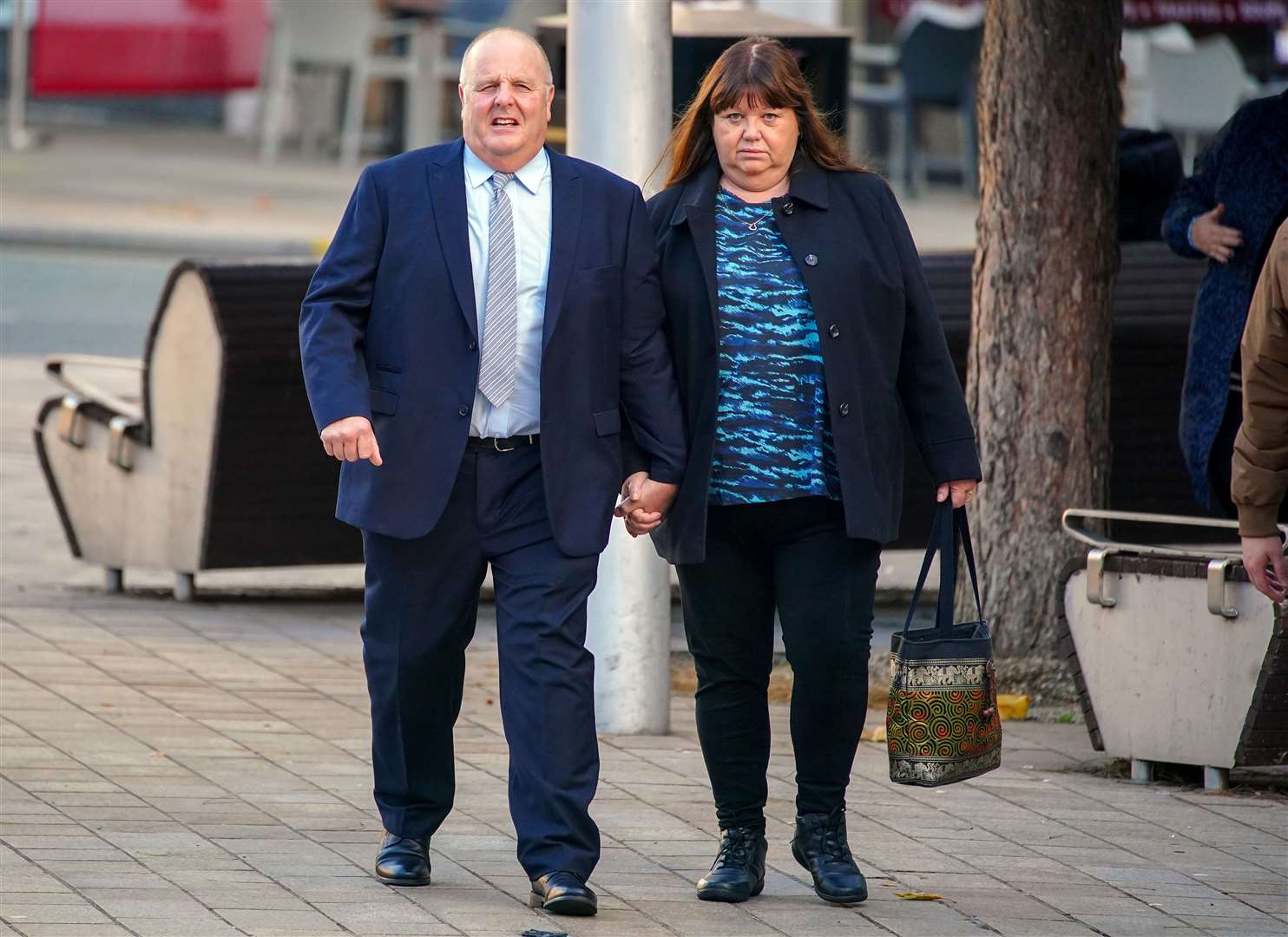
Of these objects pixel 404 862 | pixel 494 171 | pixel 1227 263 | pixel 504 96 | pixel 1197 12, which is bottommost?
pixel 404 862

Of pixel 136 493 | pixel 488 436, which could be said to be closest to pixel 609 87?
pixel 488 436

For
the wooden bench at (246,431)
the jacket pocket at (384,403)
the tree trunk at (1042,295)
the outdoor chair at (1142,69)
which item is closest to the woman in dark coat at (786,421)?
the jacket pocket at (384,403)

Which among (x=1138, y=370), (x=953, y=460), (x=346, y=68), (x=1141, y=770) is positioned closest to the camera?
(x=953, y=460)

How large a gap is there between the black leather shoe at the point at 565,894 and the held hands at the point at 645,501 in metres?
0.71

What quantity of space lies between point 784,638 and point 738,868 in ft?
1.61

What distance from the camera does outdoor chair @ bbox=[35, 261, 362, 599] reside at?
310 inches

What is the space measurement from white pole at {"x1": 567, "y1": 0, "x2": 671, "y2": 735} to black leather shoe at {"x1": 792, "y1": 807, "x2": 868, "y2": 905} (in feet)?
4.95

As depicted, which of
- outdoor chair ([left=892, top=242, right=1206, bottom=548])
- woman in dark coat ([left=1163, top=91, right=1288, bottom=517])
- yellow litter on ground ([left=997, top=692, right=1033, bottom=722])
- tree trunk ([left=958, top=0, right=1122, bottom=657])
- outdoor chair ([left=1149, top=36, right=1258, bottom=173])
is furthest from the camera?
outdoor chair ([left=1149, top=36, right=1258, bottom=173])

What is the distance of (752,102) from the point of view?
484cm

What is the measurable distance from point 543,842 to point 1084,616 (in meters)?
1.90

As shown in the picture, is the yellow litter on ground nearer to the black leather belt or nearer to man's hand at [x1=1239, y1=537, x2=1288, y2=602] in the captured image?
man's hand at [x1=1239, y1=537, x2=1288, y2=602]

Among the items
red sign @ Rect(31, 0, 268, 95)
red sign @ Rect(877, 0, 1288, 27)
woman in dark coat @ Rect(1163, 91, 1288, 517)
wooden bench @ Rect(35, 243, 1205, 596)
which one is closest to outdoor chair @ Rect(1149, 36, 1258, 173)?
red sign @ Rect(877, 0, 1288, 27)

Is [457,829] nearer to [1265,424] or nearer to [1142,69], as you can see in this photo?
[1265,424]

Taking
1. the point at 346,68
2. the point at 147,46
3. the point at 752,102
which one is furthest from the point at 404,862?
the point at 346,68
